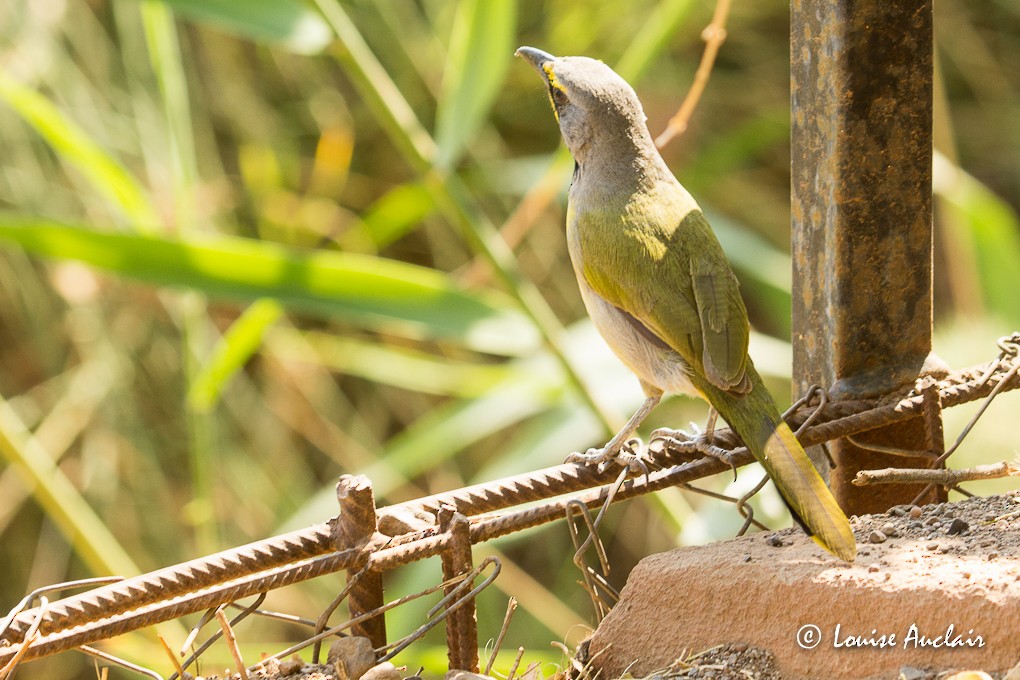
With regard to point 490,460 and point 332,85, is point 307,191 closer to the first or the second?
point 332,85

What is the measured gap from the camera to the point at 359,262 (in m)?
2.27

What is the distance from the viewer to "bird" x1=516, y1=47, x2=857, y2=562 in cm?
156

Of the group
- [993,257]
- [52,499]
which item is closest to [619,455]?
[52,499]

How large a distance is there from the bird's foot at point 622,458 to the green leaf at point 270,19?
3.48ft

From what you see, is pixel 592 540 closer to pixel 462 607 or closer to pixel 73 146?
pixel 462 607

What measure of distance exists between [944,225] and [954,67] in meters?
0.78

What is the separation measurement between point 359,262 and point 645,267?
2.67 feet

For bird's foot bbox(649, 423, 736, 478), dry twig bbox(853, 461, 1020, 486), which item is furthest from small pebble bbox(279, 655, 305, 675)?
dry twig bbox(853, 461, 1020, 486)

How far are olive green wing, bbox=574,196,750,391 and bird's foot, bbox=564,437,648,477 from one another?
7.6 inches

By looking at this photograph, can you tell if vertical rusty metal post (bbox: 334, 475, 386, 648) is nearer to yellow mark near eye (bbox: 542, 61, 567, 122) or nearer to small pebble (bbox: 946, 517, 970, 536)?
small pebble (bbox: 946, 517, 970, 536)

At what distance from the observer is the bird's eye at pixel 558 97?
1.77 m

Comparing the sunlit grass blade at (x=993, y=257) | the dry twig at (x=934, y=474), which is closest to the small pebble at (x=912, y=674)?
the dry twig at (x=934, y=474)

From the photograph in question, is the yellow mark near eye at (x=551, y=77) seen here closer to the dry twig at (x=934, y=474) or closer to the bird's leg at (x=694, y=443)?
the bird's leg at (x=694, y=443)

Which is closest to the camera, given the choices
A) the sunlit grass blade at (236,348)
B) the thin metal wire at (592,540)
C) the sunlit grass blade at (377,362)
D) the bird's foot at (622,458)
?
the thin metal wire at (592,540)
